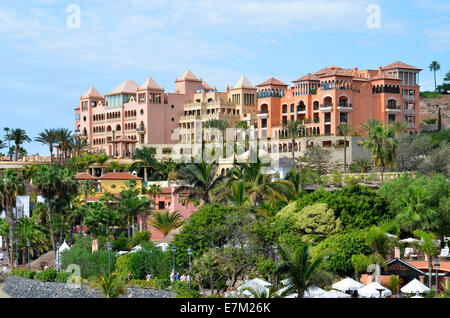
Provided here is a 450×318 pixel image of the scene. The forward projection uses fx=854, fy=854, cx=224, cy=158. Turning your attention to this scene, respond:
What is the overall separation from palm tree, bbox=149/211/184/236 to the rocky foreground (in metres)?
16.8

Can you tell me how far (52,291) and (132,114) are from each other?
68314 millimetres

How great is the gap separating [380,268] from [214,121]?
6195cm

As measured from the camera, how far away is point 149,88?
379ft

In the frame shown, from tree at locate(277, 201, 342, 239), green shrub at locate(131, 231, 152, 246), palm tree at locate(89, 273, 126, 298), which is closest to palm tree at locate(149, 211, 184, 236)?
green shrub at locate(131, 231, 152, 246)

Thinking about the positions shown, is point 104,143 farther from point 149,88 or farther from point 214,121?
point 214,121

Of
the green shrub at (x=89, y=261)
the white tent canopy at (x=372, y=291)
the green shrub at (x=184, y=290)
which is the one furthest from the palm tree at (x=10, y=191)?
the white tent canopy at (x=372, y=291)

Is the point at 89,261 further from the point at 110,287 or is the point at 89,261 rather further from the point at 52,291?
the point at 110,287

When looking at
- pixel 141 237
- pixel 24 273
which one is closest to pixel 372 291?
pixel 24 273

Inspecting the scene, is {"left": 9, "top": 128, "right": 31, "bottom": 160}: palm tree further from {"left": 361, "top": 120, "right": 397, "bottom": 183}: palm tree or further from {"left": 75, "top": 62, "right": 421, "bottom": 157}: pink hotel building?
{"left": 361, "top": 120, "right": 397, "bottom": 183}: palm tree

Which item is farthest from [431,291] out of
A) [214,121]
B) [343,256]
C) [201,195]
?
[214,121]

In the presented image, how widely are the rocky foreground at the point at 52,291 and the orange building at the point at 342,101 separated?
50.8 m

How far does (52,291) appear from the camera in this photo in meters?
51.7

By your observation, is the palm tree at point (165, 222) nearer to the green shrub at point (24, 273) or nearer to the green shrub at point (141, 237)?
the green shrub at point (141, 237)

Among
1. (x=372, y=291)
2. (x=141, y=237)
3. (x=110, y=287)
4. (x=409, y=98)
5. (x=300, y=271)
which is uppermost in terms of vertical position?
(x=409, y=98)
